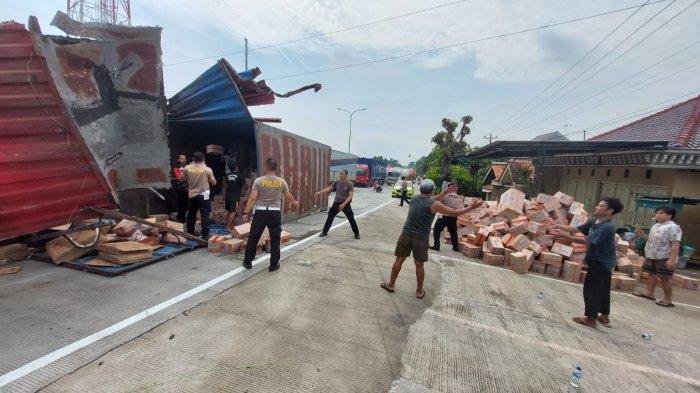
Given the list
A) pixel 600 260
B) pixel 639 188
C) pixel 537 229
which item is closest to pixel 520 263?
pixel 537 229

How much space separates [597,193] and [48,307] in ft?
53.3

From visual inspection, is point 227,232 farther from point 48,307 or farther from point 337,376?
point 337,376

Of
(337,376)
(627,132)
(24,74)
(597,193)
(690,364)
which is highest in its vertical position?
(627,132)

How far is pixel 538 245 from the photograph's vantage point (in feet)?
22.7

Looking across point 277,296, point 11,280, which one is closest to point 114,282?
point 11,280

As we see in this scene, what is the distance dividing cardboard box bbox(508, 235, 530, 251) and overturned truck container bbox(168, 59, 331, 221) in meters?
5.80

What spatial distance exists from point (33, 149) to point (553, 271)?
342 inches

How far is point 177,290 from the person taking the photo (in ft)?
12.8

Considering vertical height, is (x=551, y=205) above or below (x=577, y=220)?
above

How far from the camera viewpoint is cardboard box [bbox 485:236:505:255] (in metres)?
6.89

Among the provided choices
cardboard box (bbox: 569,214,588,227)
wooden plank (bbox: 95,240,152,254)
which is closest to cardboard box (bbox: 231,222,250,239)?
wooden plank (bbox: 95,240,152,254)

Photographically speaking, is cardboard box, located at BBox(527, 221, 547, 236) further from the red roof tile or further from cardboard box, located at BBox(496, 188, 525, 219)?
the red roof tile

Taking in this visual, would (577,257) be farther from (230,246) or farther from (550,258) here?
(230,246)

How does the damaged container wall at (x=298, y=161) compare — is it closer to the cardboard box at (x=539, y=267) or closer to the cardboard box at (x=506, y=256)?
the cardboard box at (x=506, y=256)
